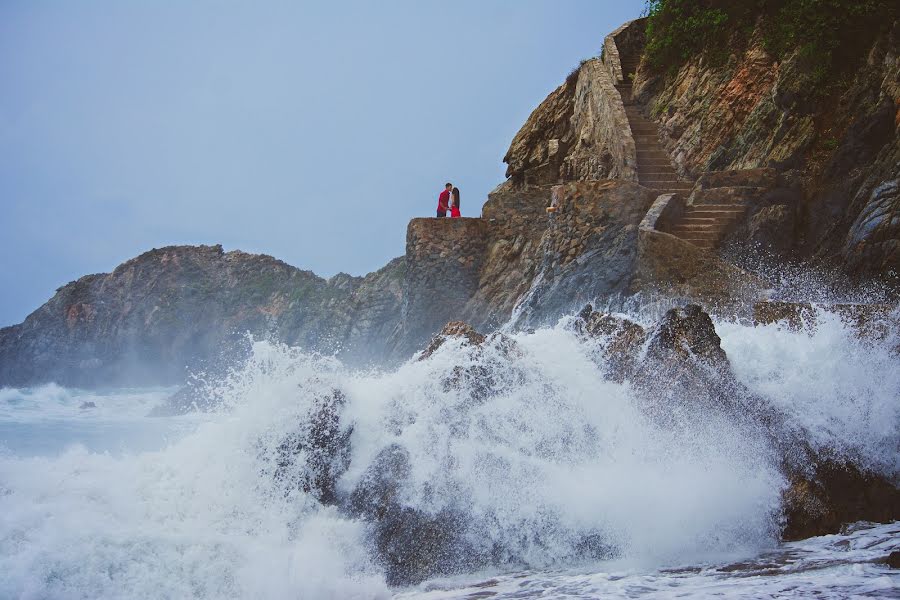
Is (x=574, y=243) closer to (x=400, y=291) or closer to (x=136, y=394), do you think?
(x=400, y=291)

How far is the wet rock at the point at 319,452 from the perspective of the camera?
578 cm

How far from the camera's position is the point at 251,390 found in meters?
6.60

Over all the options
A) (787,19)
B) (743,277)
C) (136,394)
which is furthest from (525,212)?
(136,394)

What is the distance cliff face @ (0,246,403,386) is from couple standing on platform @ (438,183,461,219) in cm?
1429

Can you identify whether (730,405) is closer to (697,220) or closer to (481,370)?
(481,370)

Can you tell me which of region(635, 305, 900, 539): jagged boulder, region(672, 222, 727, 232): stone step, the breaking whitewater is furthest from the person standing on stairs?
region(635, 305, 900, 539): jagged boulder

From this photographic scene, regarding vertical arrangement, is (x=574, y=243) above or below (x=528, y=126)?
below

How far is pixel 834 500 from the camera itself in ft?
17.2

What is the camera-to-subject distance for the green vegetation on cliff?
464 inches

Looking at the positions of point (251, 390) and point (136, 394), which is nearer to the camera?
point (251, 390)

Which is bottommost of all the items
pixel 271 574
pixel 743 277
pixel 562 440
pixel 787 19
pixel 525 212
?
pixel 271 574

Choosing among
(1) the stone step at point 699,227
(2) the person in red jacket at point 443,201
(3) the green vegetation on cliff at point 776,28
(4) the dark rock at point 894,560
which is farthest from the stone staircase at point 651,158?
(4) the dark rock at point 894,560

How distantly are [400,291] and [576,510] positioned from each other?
1878 centimetres

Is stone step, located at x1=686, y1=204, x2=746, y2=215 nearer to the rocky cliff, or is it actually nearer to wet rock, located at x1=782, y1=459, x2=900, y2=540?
the rocky cliff
